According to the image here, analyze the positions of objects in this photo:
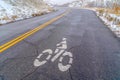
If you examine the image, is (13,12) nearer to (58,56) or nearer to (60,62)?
(58,56)

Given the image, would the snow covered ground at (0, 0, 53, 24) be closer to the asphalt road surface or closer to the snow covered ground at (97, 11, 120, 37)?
the asphalt road surface

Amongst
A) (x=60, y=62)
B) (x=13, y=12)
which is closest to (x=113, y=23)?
(x=60, y=62)

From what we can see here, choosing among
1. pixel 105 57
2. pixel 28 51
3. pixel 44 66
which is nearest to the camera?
pixel 44 66

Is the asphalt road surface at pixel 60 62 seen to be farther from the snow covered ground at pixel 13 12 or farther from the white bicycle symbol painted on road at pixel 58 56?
the snow covered ground at pixel 13 12

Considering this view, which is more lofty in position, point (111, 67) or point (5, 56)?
point (5, 56)

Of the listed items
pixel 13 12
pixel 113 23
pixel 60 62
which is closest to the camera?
pixel 60 62

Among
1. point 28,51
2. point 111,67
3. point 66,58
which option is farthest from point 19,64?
→ point 111,67

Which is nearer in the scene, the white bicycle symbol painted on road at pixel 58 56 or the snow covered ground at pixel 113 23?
the white bicycle symbol painted on road at pixel 58 56

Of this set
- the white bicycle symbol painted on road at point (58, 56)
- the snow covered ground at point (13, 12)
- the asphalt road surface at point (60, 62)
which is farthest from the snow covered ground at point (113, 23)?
the snow covered ground at point (13, 12)

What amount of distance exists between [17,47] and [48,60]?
1.79 metres

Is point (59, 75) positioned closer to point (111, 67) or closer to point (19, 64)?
point (19, 64)

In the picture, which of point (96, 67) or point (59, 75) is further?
point (96, 67)

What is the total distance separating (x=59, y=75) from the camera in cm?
346

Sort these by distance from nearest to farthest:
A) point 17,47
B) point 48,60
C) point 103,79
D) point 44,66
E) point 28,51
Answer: point 103,79 < point 44,66 < point 48,60 < point 28,51 < point 17,47
